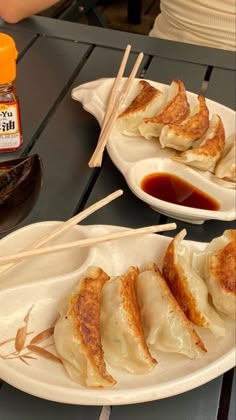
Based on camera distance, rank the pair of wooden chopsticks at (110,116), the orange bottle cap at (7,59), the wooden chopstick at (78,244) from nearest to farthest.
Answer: the wooden chopstick at (78,244), the orange bottle cap at (7,59), the pair of wooden chopsticks at (110,116)

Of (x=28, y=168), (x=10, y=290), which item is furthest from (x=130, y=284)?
(x=28, y=168)

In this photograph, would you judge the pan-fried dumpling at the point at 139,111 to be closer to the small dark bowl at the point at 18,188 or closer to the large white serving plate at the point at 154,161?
the large white serving plate at the point at 154,161

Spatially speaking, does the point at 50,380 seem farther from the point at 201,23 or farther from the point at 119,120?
the point at 201,23

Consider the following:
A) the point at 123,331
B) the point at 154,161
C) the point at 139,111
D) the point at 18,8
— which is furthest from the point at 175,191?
the point at 18,8

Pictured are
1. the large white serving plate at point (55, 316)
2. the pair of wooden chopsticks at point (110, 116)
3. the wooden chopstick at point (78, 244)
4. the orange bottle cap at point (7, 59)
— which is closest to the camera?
the large white serving plate at point (55, 316)

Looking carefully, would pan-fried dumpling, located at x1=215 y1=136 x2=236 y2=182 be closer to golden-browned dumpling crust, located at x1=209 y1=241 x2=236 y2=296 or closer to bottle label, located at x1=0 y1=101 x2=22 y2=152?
golden-browned dumpling crust, located at x1=209 y1=241 x2=236 y2=296

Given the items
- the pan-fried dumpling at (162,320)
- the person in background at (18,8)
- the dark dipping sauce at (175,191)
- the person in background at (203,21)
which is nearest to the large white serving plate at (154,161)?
the dark dipping sauce at (175,191)

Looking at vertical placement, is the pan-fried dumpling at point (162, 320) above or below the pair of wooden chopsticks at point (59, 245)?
below
